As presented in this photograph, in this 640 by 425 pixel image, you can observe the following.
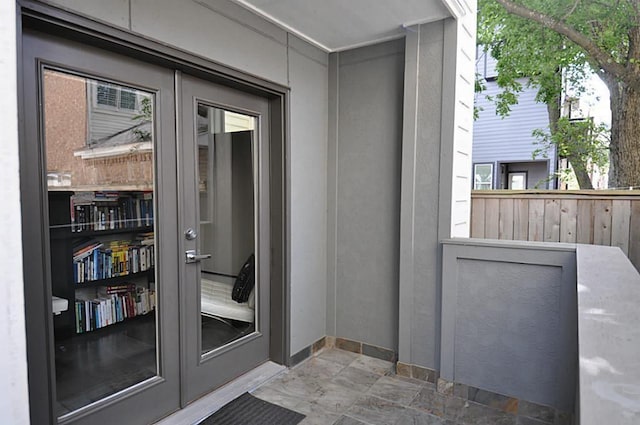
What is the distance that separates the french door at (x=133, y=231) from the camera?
1.73m

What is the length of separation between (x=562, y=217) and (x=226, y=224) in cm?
251

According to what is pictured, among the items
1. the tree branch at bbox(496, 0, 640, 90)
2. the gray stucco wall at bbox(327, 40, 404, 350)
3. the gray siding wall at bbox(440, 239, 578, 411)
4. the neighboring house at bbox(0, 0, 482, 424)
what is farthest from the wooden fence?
the tree branch at bbox(496, 0, 640, 90)

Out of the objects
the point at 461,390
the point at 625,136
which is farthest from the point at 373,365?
the point at 625,136

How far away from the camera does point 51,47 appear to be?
174 centimetres

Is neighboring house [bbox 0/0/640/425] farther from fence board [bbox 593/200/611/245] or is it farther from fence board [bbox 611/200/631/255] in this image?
fence board [bbox 611/200/631/255]

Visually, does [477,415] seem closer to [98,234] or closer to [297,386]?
[297,386]

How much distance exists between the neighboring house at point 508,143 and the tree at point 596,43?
2.43 meters

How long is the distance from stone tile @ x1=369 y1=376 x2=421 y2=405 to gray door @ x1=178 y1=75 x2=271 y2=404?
909 millimetres

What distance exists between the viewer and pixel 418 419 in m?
2.41

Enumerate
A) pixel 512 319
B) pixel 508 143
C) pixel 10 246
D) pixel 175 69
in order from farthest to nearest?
pixel 508 143
pixel 512 319
pixel 175 69
pixel 10 246

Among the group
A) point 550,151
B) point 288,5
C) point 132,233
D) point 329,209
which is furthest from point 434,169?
point 550,151

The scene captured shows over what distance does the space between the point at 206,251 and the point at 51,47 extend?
1380 mm

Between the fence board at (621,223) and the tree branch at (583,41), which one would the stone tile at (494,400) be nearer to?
the fence board at (621,223)

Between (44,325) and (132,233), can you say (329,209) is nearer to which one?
(132,233)
